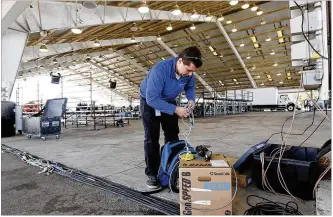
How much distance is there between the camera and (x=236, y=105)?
16.9m

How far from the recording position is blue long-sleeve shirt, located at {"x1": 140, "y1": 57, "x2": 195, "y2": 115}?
1.64 m

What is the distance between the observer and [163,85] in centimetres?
172

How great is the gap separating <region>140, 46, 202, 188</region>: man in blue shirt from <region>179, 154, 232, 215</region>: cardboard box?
0.50m

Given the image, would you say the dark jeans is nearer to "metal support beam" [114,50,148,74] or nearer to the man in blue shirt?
the man in blue shirt

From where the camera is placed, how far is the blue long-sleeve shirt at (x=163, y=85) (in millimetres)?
1643

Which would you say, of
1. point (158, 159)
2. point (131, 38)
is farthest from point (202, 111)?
point (158, 159)

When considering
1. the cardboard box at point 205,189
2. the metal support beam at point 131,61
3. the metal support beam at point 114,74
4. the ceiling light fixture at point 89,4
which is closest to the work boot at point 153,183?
the cardboard box at point 205,189

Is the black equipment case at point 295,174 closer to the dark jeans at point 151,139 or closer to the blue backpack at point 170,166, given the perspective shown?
the blue backpack at point 170,166

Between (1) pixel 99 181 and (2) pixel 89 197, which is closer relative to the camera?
(2) pixel 89 197

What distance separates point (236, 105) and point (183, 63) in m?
16.2

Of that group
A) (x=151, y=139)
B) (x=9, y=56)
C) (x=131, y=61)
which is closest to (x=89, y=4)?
(x=9, y=56)

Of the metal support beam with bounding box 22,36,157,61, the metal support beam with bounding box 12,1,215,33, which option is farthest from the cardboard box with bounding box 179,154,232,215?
the metal support beam with bounding box 22,36,157,61

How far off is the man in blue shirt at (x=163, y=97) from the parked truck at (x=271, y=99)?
19.1 m

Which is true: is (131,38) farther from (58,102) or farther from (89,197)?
(89,197)
